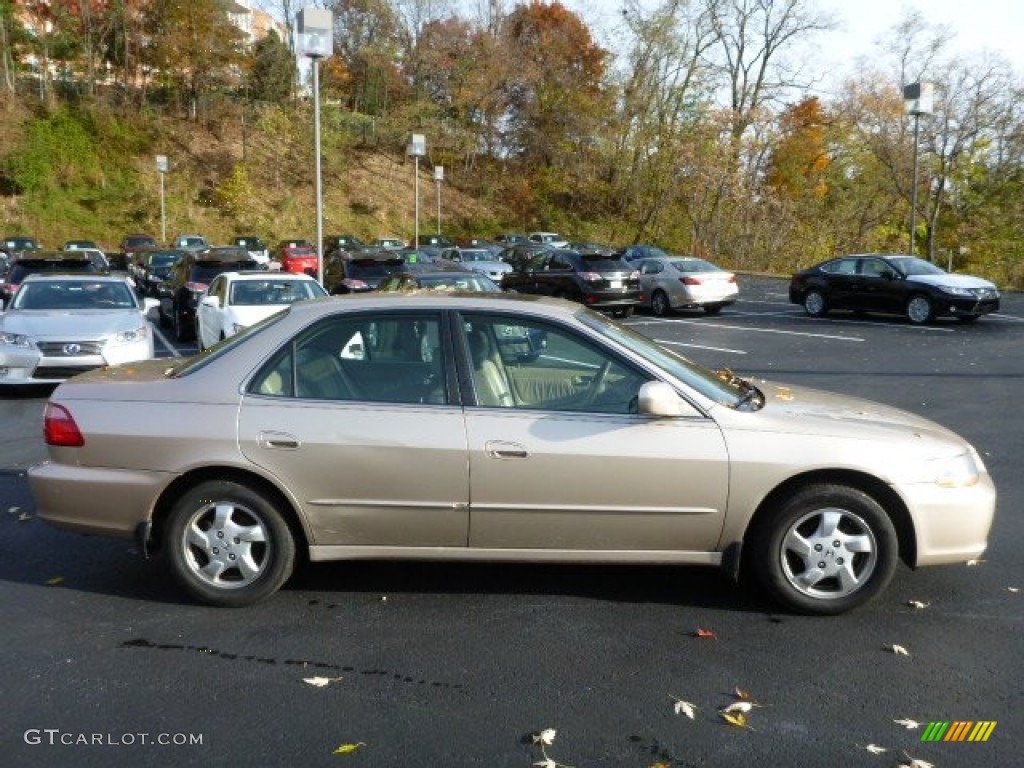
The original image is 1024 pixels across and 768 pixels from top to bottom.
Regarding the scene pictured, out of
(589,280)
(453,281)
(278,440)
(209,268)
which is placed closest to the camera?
(278,440)

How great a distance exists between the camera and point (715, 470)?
4598 millimetres

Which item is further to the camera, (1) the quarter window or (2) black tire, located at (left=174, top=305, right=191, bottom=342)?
(2) black tire, located at (left=174, top=305, right=191, bottom=342)

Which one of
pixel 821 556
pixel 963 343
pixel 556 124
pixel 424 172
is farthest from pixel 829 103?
pixel 821 556

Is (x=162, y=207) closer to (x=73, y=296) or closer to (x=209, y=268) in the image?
(x=209, y=268)

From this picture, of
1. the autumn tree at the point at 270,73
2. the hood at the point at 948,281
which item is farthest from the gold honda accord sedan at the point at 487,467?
the autumn tree at the point at 270,73

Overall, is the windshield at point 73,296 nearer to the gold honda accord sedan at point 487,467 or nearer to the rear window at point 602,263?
the gold honda accord sedan at point 487,467

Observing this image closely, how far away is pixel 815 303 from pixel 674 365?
18.3m

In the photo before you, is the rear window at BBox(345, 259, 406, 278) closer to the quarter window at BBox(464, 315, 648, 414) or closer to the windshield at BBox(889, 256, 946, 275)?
the windshield at BBox(889, 256, 946, 275)

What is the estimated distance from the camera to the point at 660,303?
23609mm

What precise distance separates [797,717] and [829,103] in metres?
48.7

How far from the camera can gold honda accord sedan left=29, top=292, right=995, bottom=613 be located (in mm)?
4613

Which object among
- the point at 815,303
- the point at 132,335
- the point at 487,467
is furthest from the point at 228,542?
the point at 815,303

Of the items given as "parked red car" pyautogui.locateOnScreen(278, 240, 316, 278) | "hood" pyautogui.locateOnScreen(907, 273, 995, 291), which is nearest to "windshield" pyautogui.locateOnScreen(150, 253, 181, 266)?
"parked red car" pyautogui.locateOnScreen(278, 240, 316, 278)

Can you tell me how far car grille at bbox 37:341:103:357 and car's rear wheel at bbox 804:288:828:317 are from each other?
52.5 feet
